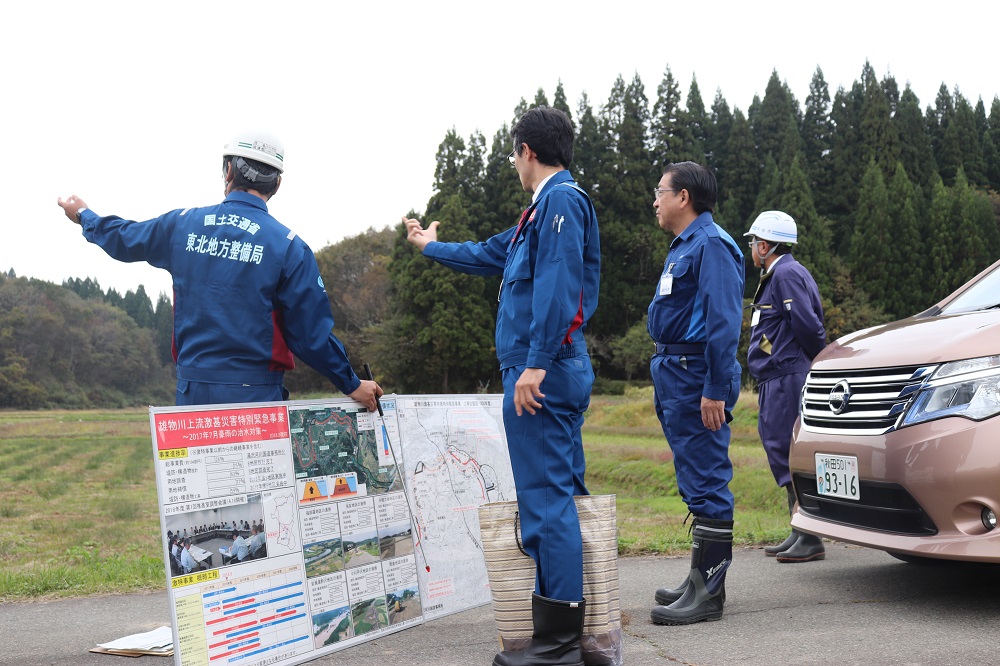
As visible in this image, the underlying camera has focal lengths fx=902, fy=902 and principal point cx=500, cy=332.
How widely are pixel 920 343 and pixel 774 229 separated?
73.4 inches

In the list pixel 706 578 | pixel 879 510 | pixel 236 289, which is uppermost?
pixel 236 289

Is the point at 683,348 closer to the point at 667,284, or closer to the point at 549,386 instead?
the point at 667,284

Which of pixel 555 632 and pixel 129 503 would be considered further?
pixel 129 503

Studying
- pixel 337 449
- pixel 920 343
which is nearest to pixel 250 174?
pixel 337 449

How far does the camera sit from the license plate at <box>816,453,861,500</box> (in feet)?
13.6

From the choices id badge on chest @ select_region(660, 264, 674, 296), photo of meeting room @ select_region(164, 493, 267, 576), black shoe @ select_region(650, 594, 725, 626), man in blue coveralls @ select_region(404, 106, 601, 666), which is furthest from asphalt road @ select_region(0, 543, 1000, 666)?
id badge on chest @ select_region(660, 264, 674, 296)

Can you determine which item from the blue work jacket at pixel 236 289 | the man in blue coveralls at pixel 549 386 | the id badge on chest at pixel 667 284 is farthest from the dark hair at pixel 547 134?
the blue work jacket at pixel 236 289

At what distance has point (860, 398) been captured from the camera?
13.7ft

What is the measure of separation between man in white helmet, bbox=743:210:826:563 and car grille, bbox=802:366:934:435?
84 cm

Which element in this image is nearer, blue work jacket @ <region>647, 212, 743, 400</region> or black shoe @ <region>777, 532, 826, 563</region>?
blue work jacket @ <region>647, 212, 743, 400</region>

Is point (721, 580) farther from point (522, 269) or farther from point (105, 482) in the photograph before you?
point (105, 482)

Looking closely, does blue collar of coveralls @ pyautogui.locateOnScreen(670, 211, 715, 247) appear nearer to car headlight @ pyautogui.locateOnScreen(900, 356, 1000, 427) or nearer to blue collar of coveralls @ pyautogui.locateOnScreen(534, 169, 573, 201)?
blue collar of coveralls @ pyautogui.locateOnScreen(534, 169, 573, 201)

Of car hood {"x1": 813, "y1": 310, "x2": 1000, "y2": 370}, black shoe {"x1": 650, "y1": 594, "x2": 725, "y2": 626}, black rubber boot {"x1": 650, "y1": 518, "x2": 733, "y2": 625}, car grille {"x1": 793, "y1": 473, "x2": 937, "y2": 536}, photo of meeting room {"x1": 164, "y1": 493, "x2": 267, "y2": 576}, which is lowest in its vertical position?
black shoe {"x1": 650, "y1": 594, "x2": 725, "y2": 626}

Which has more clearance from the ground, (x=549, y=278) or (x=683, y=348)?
(x=549, y=278)
